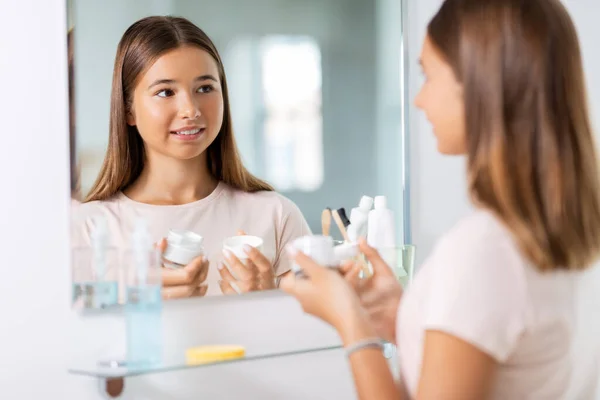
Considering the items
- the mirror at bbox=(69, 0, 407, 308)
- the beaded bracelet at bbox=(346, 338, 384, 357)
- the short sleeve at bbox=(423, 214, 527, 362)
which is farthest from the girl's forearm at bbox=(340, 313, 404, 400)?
the mirror at bbox=(69, 0, 407, 308)

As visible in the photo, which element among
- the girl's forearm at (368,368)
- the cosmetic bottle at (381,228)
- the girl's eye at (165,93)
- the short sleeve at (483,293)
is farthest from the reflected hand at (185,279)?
the short sleeve at (483,293)

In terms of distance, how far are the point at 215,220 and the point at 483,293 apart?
2.43 feet

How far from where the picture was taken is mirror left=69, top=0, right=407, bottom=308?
139cm

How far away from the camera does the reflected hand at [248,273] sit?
152 cm

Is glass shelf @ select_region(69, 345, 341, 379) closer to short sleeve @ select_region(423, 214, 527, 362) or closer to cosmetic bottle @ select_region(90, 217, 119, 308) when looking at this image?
cosmetic bottle @ select_region(90, 217, 119, 308)

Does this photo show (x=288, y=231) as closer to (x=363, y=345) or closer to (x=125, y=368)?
(x=125, y=368)

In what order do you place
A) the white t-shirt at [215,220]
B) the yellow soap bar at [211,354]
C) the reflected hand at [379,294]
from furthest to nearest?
the white t-shirt at [215,220] → the yellow soap bar at [211,354] → the reflected hand at [379,294]

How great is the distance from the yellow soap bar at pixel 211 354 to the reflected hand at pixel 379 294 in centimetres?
25

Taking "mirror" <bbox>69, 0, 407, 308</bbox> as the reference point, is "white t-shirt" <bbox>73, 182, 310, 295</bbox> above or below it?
below

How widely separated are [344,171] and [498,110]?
2.59 feet

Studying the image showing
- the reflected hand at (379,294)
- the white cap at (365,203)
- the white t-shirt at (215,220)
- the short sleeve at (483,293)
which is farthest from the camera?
the white cap at (365,203)

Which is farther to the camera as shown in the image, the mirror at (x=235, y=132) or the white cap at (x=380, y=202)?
the white cap at (x=380, y=202)

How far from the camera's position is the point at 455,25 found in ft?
3.14

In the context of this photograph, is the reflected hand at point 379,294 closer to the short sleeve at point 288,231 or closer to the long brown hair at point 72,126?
the short sleeve at point 288,231
